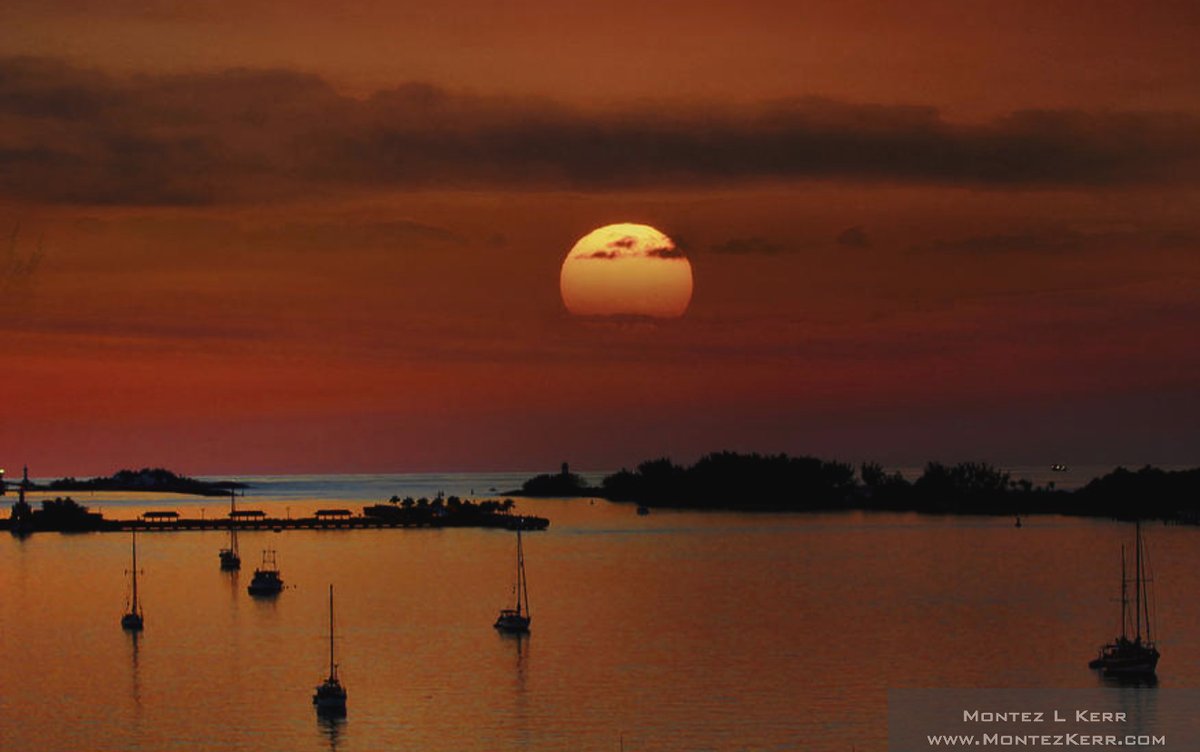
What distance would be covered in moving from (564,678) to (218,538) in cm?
12089

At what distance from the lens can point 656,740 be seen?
58.8 m

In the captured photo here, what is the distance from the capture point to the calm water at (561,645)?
62.0 meters

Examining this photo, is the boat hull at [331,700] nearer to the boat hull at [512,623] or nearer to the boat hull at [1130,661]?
the boat hull at [512,623]

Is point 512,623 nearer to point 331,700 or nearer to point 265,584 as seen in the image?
point 331,700

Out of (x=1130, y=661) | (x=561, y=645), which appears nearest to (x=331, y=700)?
(x=561, y=645)

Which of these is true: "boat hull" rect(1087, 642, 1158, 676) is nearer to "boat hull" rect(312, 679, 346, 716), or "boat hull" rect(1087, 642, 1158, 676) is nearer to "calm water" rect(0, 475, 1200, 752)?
"calm water" rect(0, 475, 1200, 752)

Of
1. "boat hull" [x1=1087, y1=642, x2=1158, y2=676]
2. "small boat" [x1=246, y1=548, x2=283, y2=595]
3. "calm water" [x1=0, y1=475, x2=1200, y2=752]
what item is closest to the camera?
"calm water" [x1=0, y1=475, x2=1200, y2=752]

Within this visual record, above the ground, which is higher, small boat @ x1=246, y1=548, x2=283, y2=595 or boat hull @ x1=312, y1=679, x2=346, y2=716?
small boat @ x1=246, y1=548, x2=283, y2=595

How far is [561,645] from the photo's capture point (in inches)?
3349

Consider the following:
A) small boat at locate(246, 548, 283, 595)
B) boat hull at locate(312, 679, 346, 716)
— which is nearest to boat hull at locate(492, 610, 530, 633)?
boat hull at locate(312, 679, 346, 716)

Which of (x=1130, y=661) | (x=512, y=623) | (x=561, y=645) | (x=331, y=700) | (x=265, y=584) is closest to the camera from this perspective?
(x=331, y=700)

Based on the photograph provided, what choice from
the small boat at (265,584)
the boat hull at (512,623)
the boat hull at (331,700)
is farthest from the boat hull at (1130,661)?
the small boat at (265,584)

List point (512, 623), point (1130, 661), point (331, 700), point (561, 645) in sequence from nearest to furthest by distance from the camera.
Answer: point (331, 700), point (1130, 661), point (561, 645), point (512, 623)

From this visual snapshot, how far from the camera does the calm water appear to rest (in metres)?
62.0
